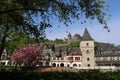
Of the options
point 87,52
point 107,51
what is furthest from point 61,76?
point 107,51

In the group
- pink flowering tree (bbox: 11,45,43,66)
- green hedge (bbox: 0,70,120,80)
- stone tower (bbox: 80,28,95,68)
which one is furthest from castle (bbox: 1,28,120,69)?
green hedge (bbox: 0,70,120,80)

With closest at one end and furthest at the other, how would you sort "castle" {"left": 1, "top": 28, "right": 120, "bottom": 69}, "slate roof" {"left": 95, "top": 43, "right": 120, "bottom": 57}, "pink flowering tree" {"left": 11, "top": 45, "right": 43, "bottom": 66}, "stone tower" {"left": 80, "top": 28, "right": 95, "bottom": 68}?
1. "pink flowering tree" {"left": 11, "top": 45, "right": 43, "bottom": 66}
2. "stone tower" {"left": 80, "top": 28, "right": 95, "bottom": 68}
3. "castle" {"left": 1, "top": 28, "right": 120, "bottom": 69}
4. "slate roof" {"left": 95, "top": 43, "right": 120, "bottom": 57}

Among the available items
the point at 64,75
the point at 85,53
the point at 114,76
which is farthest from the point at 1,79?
the point at 85,53

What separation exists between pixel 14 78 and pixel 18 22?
525 cm

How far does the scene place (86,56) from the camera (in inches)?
4727

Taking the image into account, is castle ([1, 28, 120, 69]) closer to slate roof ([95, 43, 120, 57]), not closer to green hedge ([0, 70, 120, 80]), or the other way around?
slate roof ([95, 43, 120, 57])

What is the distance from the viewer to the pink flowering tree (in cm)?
9750

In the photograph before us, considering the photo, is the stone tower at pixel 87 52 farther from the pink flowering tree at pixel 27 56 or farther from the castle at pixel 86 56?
the pink flowering tree at pixel 27 56

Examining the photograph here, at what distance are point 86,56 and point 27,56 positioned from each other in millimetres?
28810

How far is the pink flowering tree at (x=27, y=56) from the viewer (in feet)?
320

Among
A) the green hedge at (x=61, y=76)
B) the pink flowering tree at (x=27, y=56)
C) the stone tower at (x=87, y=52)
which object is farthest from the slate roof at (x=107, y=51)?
the green hedge at (x=61, y=76)

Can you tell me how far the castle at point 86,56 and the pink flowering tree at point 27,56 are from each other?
22423mm

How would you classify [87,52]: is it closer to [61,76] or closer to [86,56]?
[86,56]

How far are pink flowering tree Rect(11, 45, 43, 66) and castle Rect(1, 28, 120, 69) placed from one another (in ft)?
73.6
